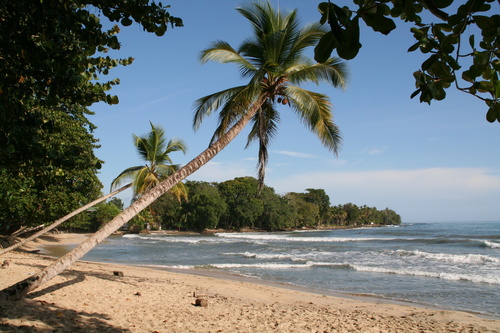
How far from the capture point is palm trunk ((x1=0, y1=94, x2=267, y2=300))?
456cm

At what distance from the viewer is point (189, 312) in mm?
6543

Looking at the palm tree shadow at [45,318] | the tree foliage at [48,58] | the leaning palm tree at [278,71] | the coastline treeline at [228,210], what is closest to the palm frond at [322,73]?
the leaning palm tree at [278,71]

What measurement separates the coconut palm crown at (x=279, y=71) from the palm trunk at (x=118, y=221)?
20.1 inches

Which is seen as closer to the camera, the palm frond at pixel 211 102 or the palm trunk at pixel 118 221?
the palm trunk at pixel 118 221

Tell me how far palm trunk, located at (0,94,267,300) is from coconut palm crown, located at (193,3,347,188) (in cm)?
51

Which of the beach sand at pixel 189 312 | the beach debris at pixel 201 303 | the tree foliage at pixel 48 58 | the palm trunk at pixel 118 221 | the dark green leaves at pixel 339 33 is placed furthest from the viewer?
the beach debris at pixel 201 303

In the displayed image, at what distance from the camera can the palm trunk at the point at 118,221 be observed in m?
4.56

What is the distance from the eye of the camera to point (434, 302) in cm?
977

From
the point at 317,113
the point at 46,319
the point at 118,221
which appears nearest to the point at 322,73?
the point at 317,113

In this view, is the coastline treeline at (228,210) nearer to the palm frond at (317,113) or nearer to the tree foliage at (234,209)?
the tree foliage at (234,209)

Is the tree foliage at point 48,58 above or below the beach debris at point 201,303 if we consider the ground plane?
above

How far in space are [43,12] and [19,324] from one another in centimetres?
346

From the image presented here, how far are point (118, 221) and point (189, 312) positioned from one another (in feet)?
7.31

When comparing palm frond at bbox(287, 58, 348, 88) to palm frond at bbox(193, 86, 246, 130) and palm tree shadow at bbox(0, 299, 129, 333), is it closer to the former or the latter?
palm frond at bbox(193, 86, 246, 130)
